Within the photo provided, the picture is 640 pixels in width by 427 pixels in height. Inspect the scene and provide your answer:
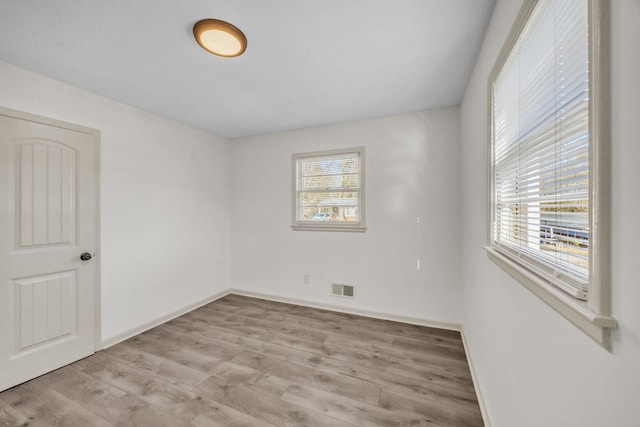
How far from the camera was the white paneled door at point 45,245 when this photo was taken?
1.98m

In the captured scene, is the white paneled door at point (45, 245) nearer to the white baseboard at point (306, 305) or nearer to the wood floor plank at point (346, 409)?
the white baseboard at point (306, 305)

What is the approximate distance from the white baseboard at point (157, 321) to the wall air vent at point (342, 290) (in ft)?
5.96

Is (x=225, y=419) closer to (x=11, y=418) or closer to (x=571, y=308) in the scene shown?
(x=11, y=418)

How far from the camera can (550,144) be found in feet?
2.86

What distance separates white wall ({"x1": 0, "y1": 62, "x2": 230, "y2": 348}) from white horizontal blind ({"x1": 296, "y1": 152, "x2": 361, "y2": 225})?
1.35m

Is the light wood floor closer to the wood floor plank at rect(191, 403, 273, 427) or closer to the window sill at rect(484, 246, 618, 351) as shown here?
the wood floor plank at rect(191, 403, 273, 427)

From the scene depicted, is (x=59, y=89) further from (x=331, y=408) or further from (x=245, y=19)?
(x=331, y=408)

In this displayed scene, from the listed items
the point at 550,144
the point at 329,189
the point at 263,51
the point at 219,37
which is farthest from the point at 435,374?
the point at 219,37

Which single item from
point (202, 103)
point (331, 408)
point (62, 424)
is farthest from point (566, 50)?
point (62, 424)

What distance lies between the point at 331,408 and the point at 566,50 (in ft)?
7.24

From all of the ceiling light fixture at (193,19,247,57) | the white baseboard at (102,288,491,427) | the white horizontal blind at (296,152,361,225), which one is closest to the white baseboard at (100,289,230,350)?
the white baseboard at (102,288,491,427)

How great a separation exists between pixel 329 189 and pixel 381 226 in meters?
0.86

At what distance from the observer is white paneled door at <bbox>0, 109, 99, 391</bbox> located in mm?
1984

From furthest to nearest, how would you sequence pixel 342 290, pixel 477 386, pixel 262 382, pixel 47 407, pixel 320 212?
1. pixel 320 212
2. pixel 342 290
3. pixel 262 382
4. pixel 477 386
5. pixel 47 407
